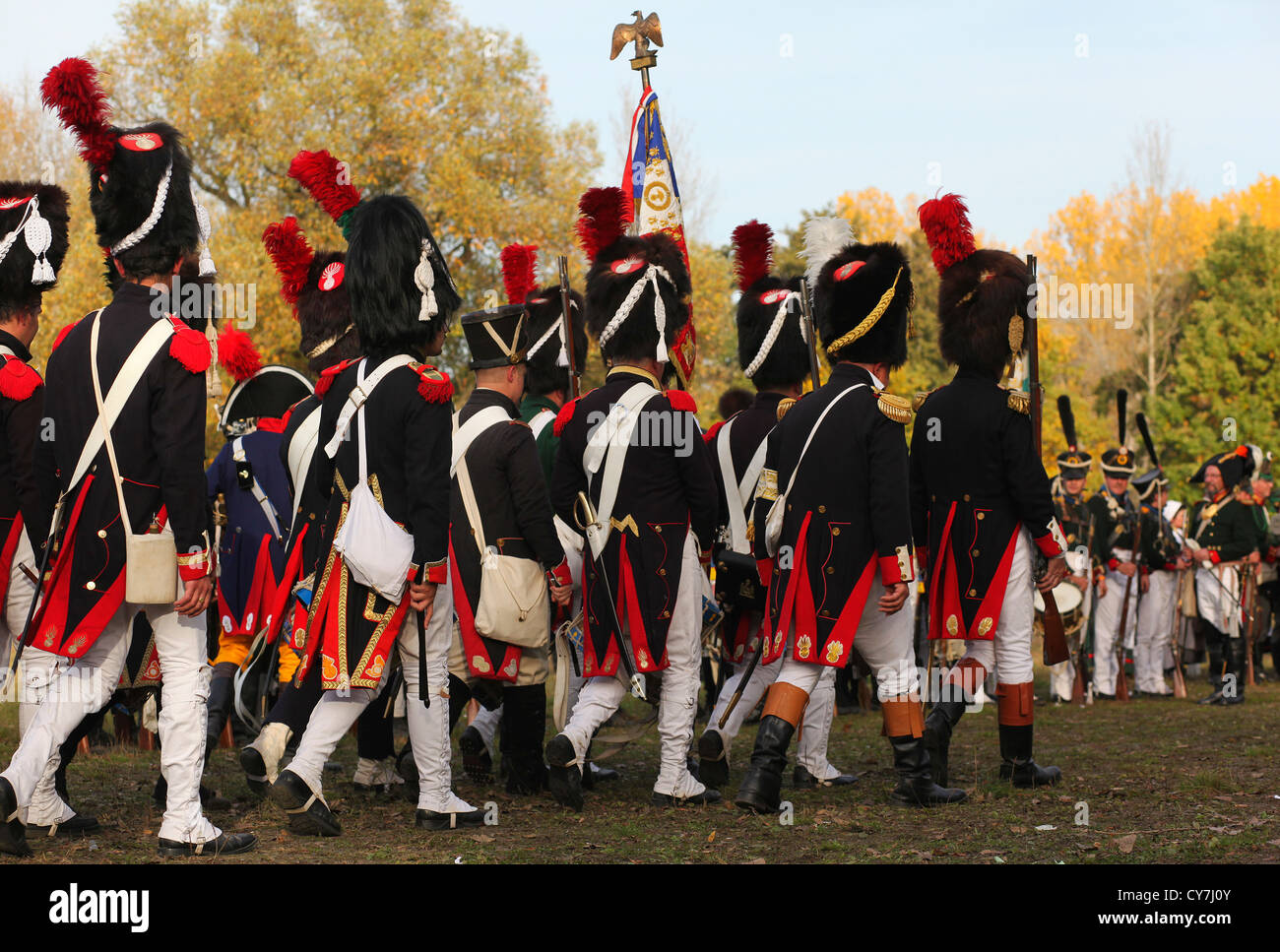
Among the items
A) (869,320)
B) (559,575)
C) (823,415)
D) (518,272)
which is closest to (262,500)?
A: (518,272)

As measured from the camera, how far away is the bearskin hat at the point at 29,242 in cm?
566

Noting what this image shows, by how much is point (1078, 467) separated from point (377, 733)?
7.30m

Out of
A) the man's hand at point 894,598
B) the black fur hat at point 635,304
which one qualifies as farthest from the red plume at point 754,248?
the man's hand at point 894,598

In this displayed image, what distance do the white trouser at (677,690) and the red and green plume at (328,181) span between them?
207cm

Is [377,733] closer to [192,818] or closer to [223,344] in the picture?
[192,818]

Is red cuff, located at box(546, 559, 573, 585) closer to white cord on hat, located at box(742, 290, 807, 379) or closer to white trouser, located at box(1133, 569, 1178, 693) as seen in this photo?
white cord on hat, located at box(742, 290, 807, 379)

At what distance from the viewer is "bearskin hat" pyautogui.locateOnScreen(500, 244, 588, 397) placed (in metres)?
7.59

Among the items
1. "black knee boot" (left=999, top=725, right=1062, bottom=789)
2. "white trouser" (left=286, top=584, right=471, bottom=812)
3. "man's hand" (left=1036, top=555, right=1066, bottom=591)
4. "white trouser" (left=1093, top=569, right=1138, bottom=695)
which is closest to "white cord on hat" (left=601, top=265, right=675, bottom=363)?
"white trouser" (left=286, top=584, right=471, bottom=812)

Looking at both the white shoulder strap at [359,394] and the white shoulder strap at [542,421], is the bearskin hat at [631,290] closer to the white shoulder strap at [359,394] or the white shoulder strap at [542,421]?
the white shoulder strap at [542,421]

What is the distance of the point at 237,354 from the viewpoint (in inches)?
313

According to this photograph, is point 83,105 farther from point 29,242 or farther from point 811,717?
point 811,717

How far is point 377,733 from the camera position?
6.81m

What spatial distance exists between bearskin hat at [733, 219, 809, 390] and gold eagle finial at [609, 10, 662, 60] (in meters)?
1.41

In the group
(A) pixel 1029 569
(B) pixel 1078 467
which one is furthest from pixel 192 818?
(B) pixel 1078 467
